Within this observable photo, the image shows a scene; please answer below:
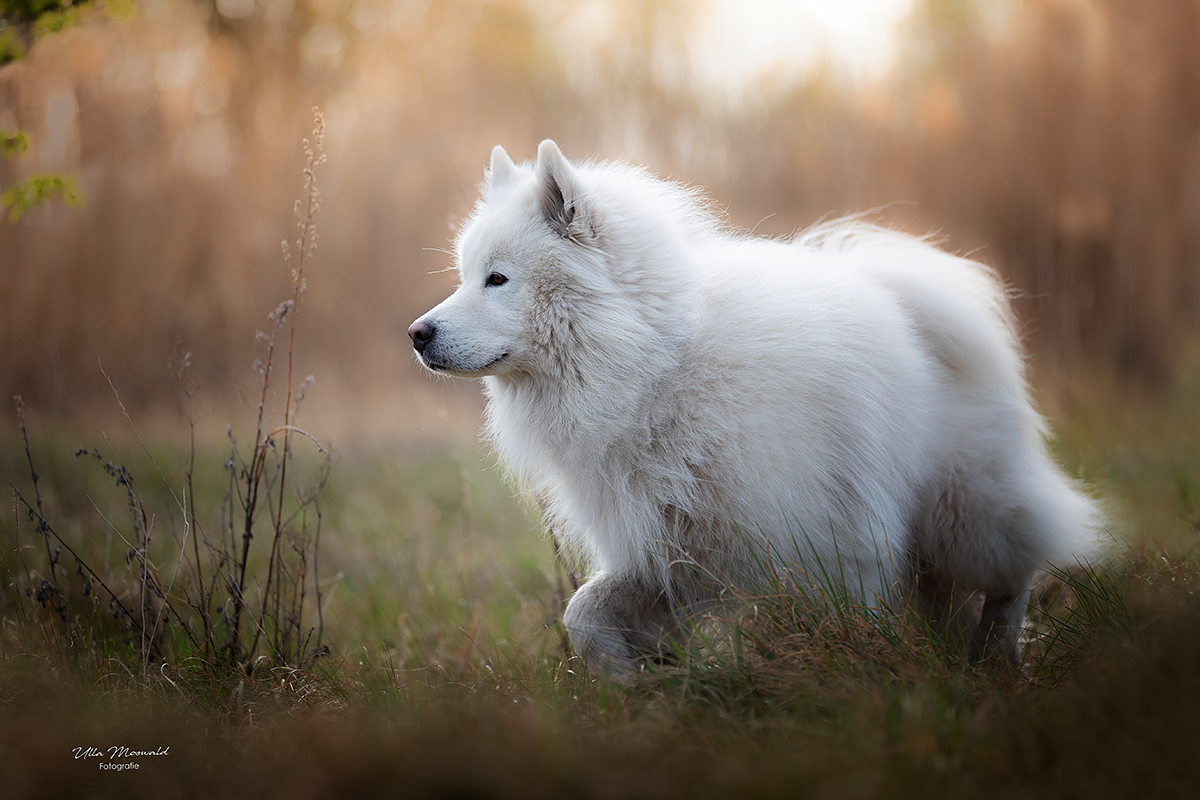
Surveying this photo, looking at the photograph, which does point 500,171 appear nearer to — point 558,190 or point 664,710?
point 558,190

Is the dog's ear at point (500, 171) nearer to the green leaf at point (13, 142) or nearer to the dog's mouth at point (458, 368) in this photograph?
the dog's mouth at point (458, 368)

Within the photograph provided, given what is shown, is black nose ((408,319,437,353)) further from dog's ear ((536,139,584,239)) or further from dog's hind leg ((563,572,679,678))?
dog's hind leg ((563,572,679,678))

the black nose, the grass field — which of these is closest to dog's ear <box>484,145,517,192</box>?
the black nose

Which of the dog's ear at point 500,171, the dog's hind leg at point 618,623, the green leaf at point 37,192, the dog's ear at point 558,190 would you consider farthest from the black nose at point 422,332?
the green leaf at point 37,192

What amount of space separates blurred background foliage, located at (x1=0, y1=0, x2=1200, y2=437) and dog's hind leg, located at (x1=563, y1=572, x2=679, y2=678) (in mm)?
3717

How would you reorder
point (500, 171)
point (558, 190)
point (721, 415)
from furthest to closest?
point (500, 171) → point (558, 190) → point (721, 415)

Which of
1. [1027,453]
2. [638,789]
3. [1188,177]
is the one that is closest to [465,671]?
[638,789]

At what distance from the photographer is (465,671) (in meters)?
3.25

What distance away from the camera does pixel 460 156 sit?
11.6 metres

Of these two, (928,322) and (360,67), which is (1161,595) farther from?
(360,67)

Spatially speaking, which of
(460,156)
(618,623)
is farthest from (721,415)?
(460,156)

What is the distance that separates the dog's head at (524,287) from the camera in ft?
10.1

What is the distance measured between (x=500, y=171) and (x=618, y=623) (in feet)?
6.60

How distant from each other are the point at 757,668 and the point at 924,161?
755 centimetres
